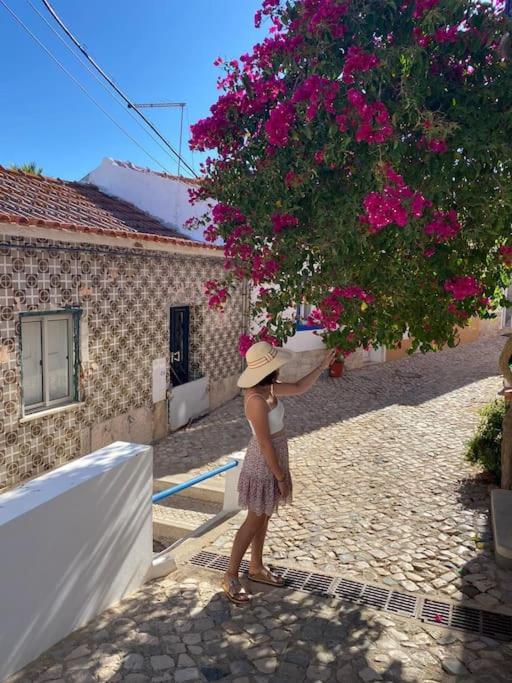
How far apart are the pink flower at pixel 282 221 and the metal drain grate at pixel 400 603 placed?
96.6 inches

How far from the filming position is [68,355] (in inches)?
288

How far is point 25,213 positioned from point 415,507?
5408 millimetres

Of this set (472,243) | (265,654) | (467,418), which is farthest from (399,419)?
(265,654)

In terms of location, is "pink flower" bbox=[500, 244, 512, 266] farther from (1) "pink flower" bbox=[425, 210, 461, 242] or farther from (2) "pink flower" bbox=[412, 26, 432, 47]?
(2) "pink flower" bbox=[412, 26, 432, 47]

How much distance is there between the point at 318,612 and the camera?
3.47 metres

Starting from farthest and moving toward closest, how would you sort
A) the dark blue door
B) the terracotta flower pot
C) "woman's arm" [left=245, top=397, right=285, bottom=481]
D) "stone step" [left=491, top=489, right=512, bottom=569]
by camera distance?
1. the terracotta flower pot
2. the dark blue door
3. "stone step" [left=491, top=489, right=512, bottom=569]
4. "woman's arm" [left=245, top=397, right=285, bottom=481]

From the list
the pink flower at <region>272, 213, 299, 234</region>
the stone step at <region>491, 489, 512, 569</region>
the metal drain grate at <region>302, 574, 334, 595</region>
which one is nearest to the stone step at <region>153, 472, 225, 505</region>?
the metal drain grate at <region>302, 574, 334, 595</region>

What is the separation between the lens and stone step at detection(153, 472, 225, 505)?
685 cm

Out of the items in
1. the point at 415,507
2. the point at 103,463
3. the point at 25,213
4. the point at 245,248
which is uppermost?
the point at 25,213

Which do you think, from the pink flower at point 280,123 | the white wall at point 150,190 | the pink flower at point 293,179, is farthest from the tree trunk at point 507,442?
the white wall at point 150,190

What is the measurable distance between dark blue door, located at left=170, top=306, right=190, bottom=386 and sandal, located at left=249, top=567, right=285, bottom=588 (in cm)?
615

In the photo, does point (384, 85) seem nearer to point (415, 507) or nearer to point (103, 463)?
point (103, 463)

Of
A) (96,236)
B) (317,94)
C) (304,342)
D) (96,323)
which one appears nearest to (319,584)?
(317,94)

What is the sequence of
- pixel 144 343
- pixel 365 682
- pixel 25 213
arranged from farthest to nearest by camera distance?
pixel 144 343
pixel 25 213
pixel 365 682
